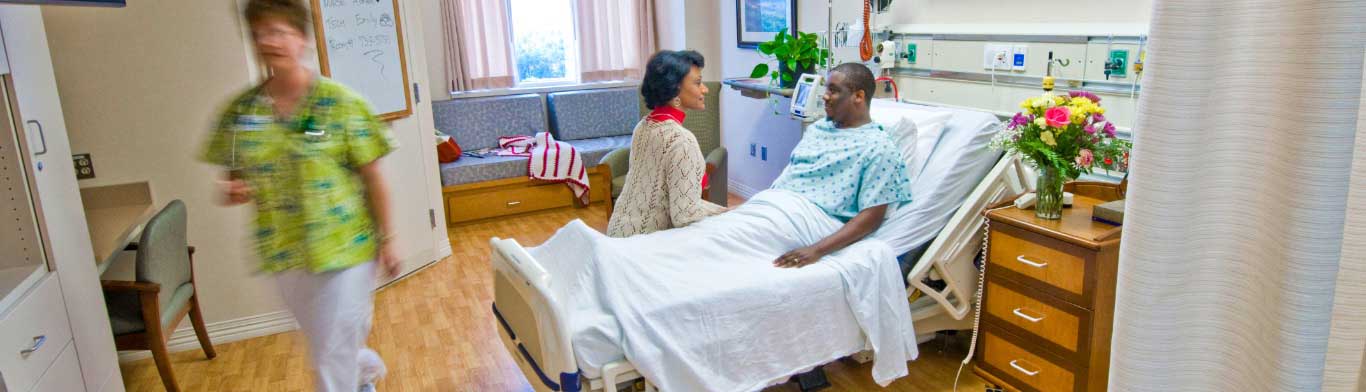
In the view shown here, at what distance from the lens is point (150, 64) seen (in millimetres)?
2830

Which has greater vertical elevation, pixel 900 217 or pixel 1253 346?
pixel 1253 346

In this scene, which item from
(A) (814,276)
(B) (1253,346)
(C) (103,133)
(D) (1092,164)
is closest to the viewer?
(B) (1253,346)

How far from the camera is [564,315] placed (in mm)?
1950

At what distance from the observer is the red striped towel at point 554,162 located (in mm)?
5035

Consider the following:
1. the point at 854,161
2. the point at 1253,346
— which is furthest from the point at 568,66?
the point at 1253,346

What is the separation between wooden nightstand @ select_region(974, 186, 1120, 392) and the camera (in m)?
2.03

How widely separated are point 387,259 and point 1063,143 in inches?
69.9

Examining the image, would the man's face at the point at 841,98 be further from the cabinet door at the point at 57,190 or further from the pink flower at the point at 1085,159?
the cabinet door at the point at 57,190

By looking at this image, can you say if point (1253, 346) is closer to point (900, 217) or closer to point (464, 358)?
point (900, 217)

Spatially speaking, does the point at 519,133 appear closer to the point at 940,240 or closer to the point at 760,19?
the point at 760,19

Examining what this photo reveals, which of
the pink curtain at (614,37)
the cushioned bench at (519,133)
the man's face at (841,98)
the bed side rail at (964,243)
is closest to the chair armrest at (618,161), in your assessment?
the cushioned bench at (519,133)

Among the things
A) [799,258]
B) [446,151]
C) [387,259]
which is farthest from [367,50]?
[799,258]

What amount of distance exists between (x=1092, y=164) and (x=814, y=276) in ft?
2.58

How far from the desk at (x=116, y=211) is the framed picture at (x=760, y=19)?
10.2 ft
